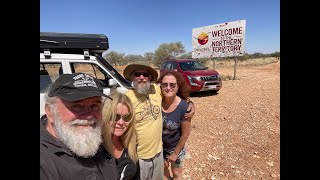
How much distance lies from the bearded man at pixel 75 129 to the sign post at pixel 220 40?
15.6 metres

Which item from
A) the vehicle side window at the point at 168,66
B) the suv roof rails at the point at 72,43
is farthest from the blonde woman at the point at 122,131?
the vehicle side window at the point at 168,66

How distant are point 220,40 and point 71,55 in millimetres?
14437

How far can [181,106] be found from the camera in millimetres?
2777

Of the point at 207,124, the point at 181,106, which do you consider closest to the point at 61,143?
the point at 181,106

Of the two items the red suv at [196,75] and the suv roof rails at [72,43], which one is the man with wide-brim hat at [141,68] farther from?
the red suv at [196,75]

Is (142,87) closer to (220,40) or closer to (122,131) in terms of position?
(122,131)

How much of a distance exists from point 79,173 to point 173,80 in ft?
5.73

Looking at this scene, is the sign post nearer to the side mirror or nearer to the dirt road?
the dirt road

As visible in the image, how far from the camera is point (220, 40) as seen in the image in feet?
56.5

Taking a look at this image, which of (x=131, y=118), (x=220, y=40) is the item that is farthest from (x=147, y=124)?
(x=220, y=40)

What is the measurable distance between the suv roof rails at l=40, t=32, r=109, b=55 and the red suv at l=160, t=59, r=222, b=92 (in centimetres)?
543

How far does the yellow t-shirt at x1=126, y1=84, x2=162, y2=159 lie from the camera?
241cm

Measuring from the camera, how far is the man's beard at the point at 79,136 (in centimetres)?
132
